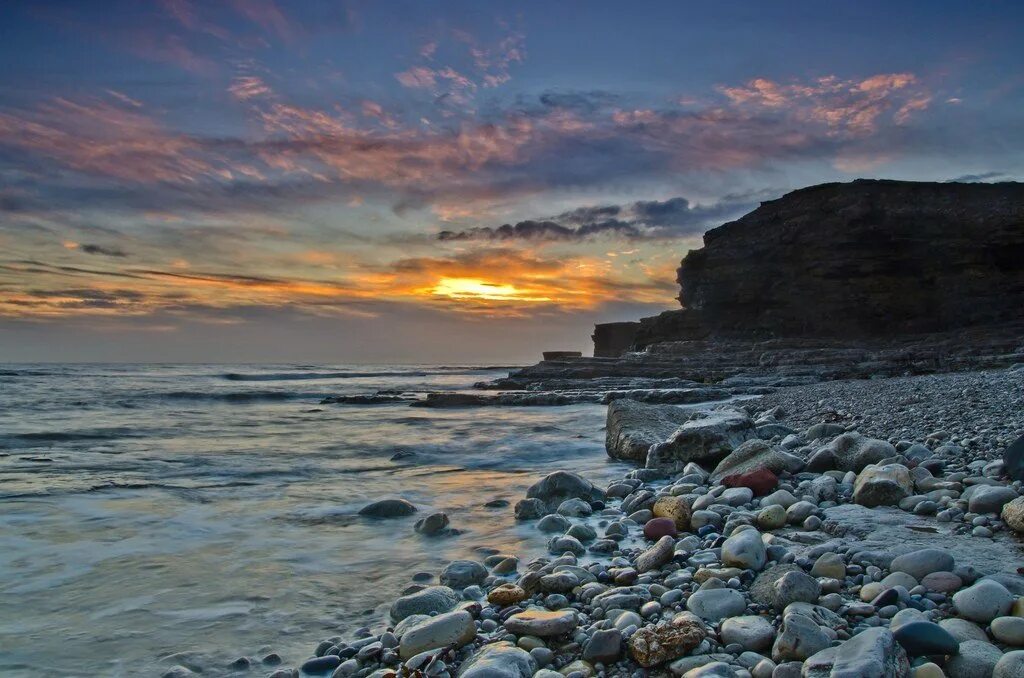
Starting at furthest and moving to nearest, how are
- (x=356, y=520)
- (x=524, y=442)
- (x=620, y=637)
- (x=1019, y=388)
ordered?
(x=524, y=442), (x=1019, y=388), (x=356, y=520), (x=620, y=637)

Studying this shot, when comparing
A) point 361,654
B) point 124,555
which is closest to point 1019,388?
point 361,654

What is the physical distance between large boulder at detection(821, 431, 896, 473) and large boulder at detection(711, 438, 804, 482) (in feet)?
0.96

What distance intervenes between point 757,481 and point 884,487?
90cm

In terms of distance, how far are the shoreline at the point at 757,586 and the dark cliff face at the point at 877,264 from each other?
42356mm

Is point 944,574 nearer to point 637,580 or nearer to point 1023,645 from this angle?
point 1023,645

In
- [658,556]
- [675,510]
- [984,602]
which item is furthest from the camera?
[675,510]

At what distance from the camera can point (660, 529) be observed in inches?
159

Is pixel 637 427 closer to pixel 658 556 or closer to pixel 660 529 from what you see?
pixel 660 529

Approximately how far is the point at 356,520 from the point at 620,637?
3.46 metres

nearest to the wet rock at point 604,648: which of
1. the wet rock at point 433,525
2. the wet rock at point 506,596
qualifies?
the wet rock at point 506,596

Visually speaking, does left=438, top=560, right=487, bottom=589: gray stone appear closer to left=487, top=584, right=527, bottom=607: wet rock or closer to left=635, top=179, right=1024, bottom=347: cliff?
left=487, top=584, right=527, bottom=607: wet rock

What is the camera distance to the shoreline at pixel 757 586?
222 cm

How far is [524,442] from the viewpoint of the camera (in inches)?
415

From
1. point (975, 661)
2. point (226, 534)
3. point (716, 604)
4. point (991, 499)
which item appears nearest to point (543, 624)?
point (716, 604)
